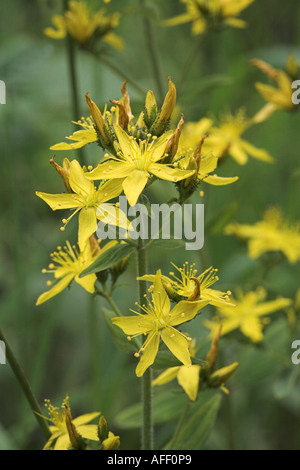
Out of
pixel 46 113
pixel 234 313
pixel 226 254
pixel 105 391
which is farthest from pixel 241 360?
pixel 46 113

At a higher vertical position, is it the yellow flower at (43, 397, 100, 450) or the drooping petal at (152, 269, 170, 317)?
the drooping petal at (152, 269, 170, 317)

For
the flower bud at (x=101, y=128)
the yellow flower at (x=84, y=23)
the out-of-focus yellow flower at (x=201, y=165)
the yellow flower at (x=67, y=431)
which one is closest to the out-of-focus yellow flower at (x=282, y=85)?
the yellow flower at (x=84, y=23)

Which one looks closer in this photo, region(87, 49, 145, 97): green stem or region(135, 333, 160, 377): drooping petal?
region(135, 333, 160, 377): drooping petal

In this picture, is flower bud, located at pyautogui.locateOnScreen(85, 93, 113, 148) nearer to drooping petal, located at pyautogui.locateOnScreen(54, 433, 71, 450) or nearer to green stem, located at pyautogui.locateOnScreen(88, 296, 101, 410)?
drooping petal, located at pyautogui.locateOnScreen(54, 433, 71, 450)

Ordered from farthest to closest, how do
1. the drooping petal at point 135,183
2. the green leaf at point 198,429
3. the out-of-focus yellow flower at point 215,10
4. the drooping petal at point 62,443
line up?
the out-of-focus yellow flower at point 215,10
the green leaf at point 198,429
the drooping petal at point 62,443
the drooping petal at point 135,183

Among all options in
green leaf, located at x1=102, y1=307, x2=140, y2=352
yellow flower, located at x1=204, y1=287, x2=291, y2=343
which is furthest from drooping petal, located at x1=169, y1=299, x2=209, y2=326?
yellow flower, located at x1=204, y1=287, x2=291, y2=343

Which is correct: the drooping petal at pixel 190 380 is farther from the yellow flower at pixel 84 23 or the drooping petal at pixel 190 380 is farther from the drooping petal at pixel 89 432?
the yellow flower at pixel 84 23

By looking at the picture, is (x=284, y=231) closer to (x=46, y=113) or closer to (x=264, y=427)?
(x=264, y=427)
